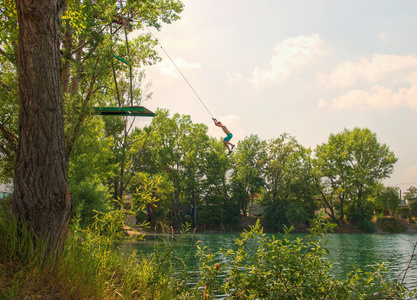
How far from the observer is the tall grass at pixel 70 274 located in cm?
322

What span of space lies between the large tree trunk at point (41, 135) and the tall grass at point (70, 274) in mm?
152

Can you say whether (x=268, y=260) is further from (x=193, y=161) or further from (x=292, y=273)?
(x=193, y=161)

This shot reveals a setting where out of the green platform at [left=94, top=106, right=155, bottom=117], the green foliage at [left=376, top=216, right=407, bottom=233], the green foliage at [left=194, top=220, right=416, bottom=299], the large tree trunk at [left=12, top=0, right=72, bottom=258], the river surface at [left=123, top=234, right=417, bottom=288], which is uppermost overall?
the green platform at [left=94, top=106, right=155, bottom=117]

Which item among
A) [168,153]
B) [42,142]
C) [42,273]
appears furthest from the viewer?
[168,153]

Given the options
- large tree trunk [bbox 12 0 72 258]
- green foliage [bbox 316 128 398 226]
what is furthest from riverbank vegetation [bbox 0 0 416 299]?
green foliage [bbox 316 128 398 226]

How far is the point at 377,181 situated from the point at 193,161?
28.9 meters

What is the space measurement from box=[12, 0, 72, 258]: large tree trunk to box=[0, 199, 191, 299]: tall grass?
15 centimetres

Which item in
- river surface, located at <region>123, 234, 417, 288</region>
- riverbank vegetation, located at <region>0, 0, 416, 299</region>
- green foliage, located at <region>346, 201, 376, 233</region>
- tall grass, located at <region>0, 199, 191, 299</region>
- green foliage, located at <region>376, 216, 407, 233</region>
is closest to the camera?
tall grass, located at <region>0, 199, 191, 299</region>

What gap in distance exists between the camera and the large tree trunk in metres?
3.69

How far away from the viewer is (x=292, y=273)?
3.82 meters

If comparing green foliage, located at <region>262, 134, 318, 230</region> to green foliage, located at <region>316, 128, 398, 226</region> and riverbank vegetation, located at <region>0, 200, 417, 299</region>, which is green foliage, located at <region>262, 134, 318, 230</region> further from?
riverbank vegetation, located at <region>0, 200, 417, 299</region>

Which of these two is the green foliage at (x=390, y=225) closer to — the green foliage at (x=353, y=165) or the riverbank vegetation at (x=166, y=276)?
the green foliage at (x=353, y=165)

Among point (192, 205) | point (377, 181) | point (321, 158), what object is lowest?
point (192, 205)

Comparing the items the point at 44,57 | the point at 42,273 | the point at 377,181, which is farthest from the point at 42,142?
the point at 377,181
